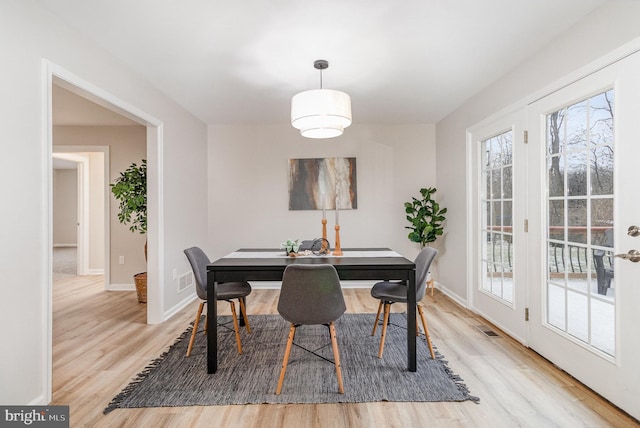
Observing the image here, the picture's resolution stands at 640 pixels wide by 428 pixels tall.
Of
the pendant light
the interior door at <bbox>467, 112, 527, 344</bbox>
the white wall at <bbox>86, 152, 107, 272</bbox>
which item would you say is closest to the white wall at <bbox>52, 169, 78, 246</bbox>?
the white wall at <bbox>86, 152, 107, 272</bbox>

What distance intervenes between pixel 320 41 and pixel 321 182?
2647 mm

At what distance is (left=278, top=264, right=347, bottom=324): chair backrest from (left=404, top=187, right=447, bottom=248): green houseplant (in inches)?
110

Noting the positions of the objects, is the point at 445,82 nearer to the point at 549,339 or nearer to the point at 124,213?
the point at 549,339

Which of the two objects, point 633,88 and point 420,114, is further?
point 420,114

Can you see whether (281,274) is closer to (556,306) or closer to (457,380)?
(457,380)

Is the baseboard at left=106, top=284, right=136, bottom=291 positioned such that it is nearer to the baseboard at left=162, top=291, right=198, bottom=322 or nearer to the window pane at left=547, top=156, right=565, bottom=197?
the baseboard at left=162, top=291, right=198, bottom=322

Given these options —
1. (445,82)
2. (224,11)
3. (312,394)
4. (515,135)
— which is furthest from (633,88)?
(312,394)

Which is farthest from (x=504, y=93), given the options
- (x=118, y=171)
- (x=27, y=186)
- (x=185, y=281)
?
(x=118, y=171)

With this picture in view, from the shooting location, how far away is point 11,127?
1.82 metres

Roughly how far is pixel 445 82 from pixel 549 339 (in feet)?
8.21

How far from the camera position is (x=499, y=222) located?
11.1 ft

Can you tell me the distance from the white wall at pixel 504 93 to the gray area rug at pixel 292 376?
1.83m

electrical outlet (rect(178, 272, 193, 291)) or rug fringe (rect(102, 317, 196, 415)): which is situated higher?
electrical outlet (rect(178, 272, 193, 291))

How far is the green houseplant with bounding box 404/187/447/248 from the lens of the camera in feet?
15.2
